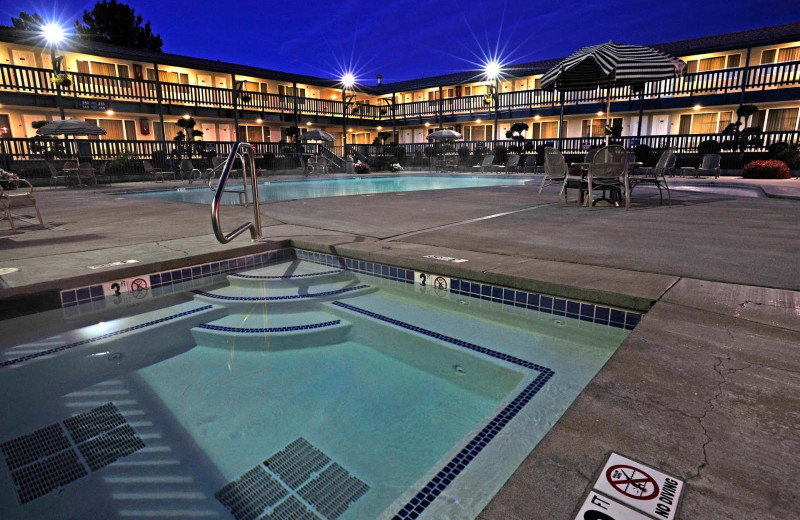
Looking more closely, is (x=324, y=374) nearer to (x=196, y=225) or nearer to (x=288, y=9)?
(x=196, y=225)

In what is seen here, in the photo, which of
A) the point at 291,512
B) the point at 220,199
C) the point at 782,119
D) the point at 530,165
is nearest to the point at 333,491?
→ the point at 291,512

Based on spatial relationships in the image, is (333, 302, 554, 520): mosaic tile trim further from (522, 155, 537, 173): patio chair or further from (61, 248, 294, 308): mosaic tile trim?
(522, 155, 537, 173): patio chair

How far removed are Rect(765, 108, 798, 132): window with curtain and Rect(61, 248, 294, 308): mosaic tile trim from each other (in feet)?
80.2

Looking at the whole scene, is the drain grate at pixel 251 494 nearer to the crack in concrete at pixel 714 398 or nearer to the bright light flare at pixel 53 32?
the crack in concrete at pixel 714 398

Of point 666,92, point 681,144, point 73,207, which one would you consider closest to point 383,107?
point 666,92

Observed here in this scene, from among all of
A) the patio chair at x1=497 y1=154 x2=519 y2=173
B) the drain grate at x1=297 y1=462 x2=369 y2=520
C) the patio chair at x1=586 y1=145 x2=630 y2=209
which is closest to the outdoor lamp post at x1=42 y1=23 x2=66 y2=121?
the patio chair at x1=497 y1=154 x2=519 y2=173

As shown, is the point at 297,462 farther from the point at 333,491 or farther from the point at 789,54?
the point at 789,54

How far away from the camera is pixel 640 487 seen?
1.04 meters

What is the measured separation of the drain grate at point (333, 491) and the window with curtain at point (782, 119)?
25678 mm

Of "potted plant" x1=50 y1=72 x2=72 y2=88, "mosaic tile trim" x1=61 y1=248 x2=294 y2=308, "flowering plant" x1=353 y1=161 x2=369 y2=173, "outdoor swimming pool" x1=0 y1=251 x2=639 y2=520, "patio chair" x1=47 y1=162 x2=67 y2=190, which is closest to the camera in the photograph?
"outdoor swimming pool" x1=0 y1=251 x2=639 y2=520

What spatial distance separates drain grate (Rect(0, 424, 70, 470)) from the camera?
1648mm

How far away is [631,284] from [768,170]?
519 inches

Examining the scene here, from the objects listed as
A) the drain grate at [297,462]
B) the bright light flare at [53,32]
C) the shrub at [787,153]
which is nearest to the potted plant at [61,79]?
the bright light flare at [53,32]

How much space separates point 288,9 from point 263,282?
194782mm
